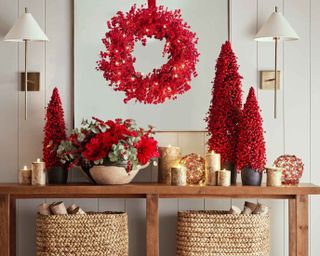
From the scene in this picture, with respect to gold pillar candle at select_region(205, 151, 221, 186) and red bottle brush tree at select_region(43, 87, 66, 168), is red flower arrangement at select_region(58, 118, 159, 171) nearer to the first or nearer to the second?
red bottle brush tree at select_region(43, 87, 66, 168)

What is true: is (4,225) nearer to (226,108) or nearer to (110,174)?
(110,174)

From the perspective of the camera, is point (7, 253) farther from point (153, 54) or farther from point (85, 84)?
point (153, 54)

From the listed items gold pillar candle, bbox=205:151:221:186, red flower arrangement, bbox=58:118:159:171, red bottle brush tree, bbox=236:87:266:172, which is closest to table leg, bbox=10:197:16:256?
red flower arrangement, bbox=58:118:159:171

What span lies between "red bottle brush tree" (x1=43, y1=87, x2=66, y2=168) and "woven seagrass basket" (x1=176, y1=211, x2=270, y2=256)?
2.41 feet

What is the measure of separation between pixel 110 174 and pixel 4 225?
1.83 feet

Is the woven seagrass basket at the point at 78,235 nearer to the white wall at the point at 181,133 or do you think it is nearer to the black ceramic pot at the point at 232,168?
the white wall at the point at 181,133

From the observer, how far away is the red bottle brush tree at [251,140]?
325 centimetres

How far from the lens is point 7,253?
322 cm

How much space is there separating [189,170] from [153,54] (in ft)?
2.09

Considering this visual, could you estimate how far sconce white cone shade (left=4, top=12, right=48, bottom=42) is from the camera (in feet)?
10.8

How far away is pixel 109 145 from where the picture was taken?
10.5 ft

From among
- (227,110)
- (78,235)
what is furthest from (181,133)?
(78,235)

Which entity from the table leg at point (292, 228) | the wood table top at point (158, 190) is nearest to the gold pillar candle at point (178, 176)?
the wood table top at point (158, 190)

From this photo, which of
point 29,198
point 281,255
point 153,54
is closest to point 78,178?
point 29,198
